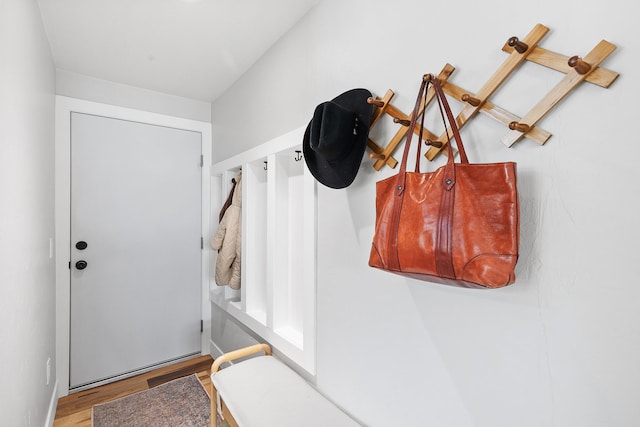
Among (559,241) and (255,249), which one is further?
(255,249)

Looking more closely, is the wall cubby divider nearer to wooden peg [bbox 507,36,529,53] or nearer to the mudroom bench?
the mudroom bench

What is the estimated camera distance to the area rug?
6.23 ft

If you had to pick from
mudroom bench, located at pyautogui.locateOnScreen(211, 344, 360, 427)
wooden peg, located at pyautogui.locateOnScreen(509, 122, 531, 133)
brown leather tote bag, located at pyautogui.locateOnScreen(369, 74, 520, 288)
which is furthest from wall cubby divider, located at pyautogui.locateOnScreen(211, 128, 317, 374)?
wooden peg, located at pyautogui.locateOnScreen(509, 122, 531, 133)

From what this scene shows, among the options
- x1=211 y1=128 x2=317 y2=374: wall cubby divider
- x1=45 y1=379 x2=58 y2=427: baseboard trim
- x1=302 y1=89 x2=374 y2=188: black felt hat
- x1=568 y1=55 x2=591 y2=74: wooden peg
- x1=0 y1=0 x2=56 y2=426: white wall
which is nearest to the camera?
x1=568 y1=55 x2=591 y2=74: wooden peg

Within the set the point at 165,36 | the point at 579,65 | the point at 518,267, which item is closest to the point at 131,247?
the point at 165,36

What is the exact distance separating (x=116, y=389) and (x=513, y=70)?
3013 mm

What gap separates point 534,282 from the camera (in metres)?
0.76

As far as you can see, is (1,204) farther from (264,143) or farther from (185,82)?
(185,82)

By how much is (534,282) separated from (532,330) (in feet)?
0.39

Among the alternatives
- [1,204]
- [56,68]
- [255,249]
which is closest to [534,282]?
[1,204]

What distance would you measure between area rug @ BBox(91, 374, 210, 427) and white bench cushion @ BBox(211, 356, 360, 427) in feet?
2.35

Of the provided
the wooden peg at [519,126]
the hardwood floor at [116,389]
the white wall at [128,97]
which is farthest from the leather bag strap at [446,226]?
the white wall at [128,97]

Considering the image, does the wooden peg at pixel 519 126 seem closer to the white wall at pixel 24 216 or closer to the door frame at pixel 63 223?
the white wall at pixel 24 216

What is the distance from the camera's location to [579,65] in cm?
64
